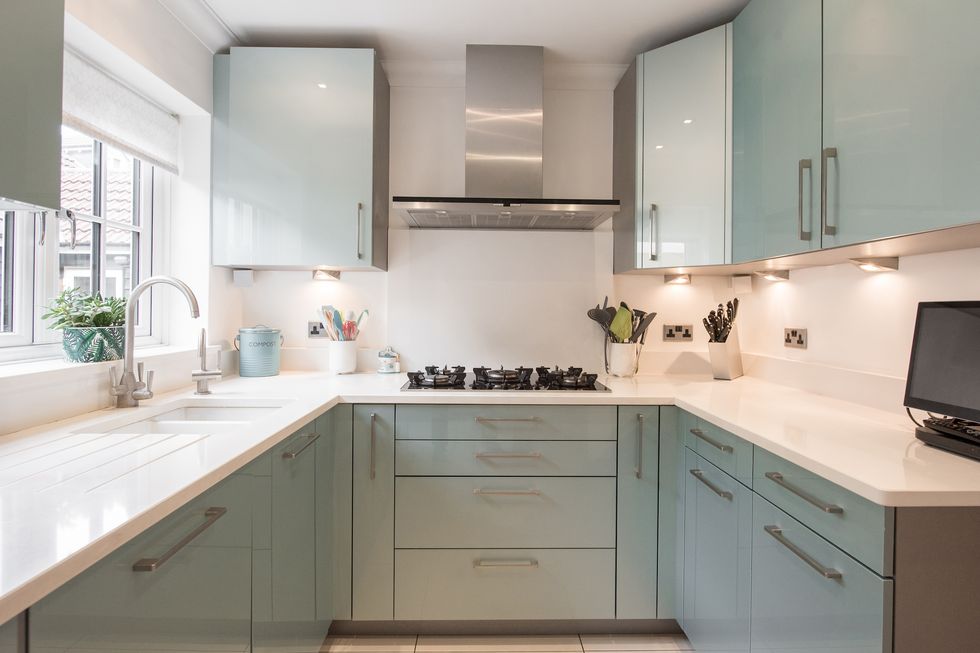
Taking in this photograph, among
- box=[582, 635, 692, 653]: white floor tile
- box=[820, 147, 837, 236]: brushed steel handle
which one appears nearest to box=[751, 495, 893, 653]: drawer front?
box=[582, 635, 692, 653]: white floor tile

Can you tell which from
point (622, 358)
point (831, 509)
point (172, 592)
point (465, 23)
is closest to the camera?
point (172, 592)

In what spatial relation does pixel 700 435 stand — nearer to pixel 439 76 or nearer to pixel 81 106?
pixel 439 76

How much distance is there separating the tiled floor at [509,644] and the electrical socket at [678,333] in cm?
134

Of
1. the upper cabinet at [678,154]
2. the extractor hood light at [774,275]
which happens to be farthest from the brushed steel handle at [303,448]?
the extractor hood light at [774,275]

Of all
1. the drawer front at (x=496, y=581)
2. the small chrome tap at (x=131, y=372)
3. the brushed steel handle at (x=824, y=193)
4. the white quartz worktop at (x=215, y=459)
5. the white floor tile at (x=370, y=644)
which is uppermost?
the brushed steel handle at (x=824, y=193)

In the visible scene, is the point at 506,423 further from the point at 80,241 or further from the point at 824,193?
the point at 80,241

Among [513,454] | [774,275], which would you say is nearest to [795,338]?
[774,275]

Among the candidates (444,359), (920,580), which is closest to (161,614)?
(920,580)

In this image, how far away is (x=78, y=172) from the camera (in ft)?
6.37

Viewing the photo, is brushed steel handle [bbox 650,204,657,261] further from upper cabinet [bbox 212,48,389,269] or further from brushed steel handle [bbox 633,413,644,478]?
upper cabinet [bbox 212,48,389,269]

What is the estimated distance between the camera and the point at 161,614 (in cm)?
97

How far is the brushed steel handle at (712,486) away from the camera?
166 cm

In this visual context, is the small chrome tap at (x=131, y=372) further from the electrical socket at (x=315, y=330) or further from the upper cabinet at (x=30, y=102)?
the electrical socket at (x=315, y=330)

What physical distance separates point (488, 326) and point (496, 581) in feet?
3.88
